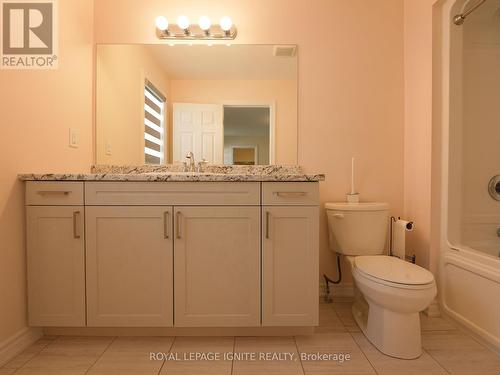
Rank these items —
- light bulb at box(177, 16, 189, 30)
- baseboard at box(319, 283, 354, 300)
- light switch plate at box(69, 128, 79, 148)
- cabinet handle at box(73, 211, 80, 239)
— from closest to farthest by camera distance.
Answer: cabinet handle at box(73, 211, 80, 239), light switch plate at box(69, 128, 79, 148), light bulb at box(177, 16, 189, 30), baseboard at box(319, 283, 354, 300)

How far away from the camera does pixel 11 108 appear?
4.21 ft

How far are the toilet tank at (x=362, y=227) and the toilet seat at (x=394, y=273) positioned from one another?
0.20 metres

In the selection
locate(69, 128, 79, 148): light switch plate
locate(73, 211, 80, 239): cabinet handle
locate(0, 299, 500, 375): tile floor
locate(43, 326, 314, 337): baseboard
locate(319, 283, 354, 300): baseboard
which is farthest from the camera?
locate(319, 283, 354, 300): baseboard

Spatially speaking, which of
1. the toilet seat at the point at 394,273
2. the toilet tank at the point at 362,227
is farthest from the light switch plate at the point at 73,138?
the toilet seat at the point at 394,273

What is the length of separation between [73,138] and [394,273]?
1.94 meters

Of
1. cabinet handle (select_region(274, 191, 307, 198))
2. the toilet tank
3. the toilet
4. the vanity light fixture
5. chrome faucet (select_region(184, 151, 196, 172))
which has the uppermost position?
the vanity light fixture

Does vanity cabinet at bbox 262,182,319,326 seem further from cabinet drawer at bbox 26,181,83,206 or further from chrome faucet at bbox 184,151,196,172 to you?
cabinet drawer at bbox 26,181,83,206

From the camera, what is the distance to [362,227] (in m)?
1.69

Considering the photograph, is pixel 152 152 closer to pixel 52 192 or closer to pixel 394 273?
pixel 52 192

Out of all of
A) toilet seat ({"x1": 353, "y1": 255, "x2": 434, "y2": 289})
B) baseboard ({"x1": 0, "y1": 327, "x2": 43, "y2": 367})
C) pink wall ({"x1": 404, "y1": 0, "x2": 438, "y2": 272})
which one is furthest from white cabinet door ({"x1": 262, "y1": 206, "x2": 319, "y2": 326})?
baseboard ({"x1": 0, "y1": 327, "x2": 43, "y2": 367})

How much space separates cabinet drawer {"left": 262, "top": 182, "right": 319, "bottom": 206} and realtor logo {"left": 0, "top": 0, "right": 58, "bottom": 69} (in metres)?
1.37

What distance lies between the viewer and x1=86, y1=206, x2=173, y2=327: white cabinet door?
134 centimetres

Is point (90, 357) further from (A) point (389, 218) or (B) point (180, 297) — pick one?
(A) point (389, 218)

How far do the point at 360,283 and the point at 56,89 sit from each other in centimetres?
195
